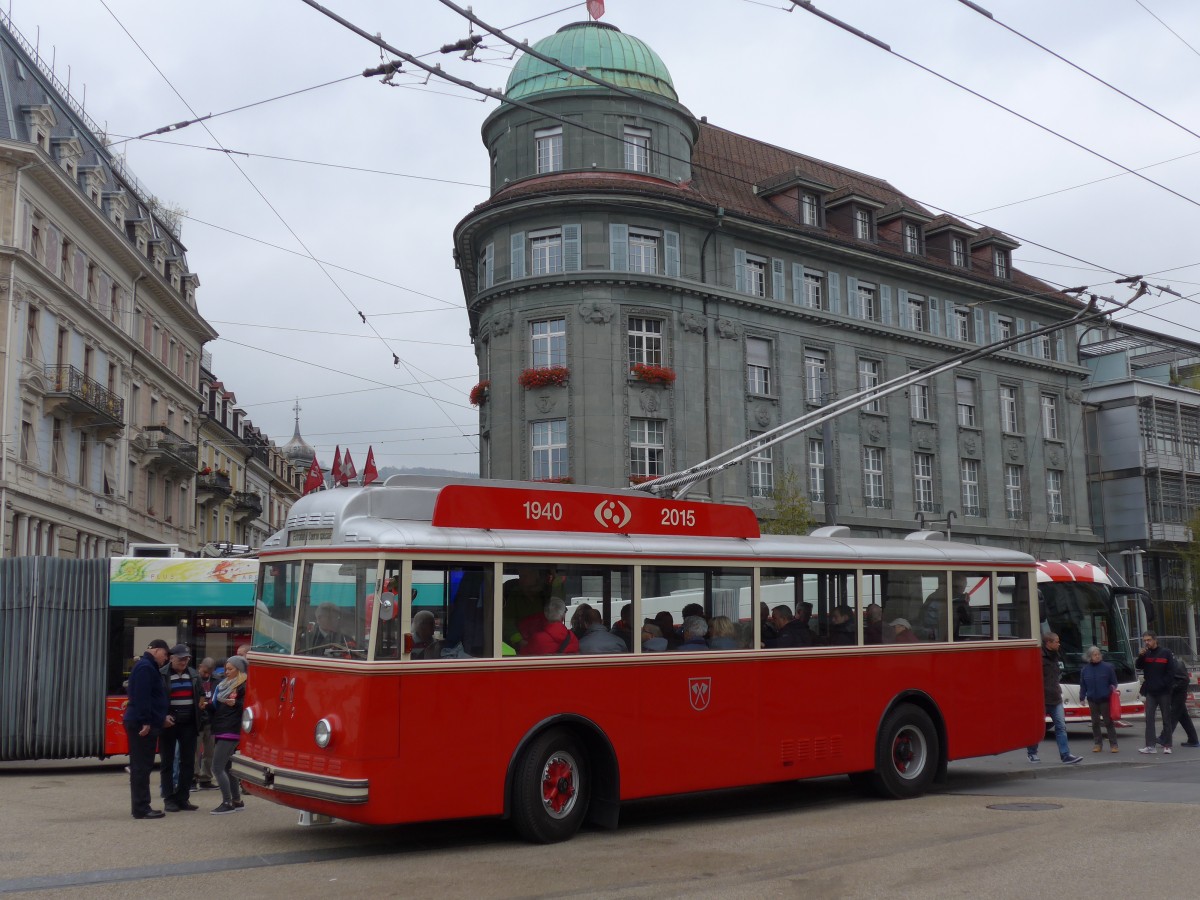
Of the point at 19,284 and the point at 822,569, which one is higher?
the point at 19,284

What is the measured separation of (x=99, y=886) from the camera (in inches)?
327

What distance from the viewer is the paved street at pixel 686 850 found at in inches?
325

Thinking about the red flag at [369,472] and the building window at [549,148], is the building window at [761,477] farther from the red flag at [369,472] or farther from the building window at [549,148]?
the red flag at [369,472]

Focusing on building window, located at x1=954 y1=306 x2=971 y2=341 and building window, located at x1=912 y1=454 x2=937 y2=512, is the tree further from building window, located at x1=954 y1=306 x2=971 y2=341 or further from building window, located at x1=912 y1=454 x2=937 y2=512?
building window, located at x1=954 y1=306 x2=971 y2=341

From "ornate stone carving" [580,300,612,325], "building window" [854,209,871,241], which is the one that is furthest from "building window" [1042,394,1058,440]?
"ornate stone carving" [580,300,612,325]

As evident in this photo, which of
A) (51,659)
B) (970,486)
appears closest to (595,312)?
(970,486)

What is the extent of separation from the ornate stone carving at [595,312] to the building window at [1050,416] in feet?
71.0

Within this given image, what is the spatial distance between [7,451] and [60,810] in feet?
88.1

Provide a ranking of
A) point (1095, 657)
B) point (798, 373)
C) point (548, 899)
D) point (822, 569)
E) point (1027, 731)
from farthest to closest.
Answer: point (798, 373) < point (1095, 657) < point (1027, 731) < point (822, 569) < point (548, 899)

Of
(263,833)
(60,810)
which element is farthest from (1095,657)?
(60,810)

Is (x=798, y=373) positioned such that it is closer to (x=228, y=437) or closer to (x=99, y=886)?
(x=99, y=886)

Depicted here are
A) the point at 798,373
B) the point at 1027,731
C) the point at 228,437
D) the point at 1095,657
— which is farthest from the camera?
the point at 228,437

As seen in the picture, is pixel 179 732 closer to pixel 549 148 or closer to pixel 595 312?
pixel 595 312

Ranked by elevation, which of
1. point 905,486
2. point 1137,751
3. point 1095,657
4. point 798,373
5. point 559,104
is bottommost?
point 1137,751
